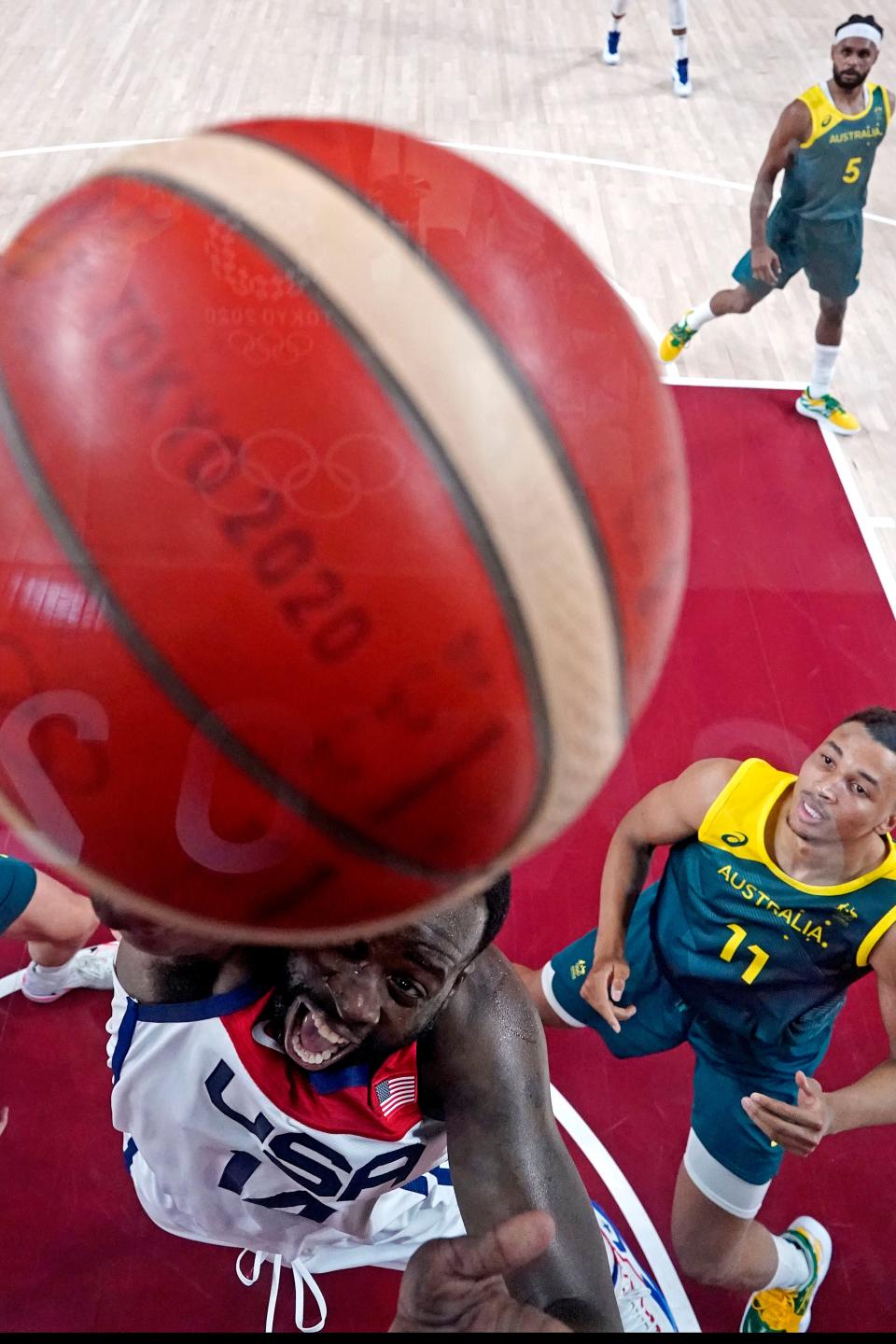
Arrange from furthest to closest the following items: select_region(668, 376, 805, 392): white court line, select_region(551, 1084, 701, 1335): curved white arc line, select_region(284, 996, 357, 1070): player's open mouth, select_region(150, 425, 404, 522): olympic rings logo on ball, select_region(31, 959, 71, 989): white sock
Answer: select_region(668, 376, 805, 392): white court line → select_region(31, 959, 71, 989): white sock → select_region(551, 1084, 701, 1335): curved white arc line → select_region(284, 996, 357, 1070): player's open mouth → select_region(150, 425, 404, 522): olympic rings logo on ball

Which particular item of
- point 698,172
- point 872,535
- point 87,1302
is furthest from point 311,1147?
point 698,172

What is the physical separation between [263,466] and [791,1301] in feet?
3.27

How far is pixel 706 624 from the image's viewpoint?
59.3 inches

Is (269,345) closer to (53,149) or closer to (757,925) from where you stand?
(757,925)

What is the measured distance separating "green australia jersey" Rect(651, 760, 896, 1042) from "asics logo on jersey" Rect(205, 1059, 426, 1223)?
1.10 ft

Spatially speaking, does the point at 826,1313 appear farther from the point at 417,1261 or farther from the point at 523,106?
the point at 523,106

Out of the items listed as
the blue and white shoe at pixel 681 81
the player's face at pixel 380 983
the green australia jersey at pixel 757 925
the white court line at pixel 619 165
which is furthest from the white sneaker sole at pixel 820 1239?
the blue and white shoe at pixel 681 81

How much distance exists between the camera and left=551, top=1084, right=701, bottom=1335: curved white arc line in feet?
3.90

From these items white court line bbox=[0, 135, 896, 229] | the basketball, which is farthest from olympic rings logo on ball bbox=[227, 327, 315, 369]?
white court line bbox=[0, 135, 896, 229]

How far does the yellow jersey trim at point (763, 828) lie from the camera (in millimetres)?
1130

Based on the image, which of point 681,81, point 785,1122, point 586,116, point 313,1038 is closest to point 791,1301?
point 785,1122

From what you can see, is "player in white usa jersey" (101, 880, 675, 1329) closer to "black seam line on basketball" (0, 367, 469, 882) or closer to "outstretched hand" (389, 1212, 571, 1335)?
"outstretched hand" (389, 1212, 571, 1335)

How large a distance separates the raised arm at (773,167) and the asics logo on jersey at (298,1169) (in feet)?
4.32

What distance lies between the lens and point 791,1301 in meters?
1.16
